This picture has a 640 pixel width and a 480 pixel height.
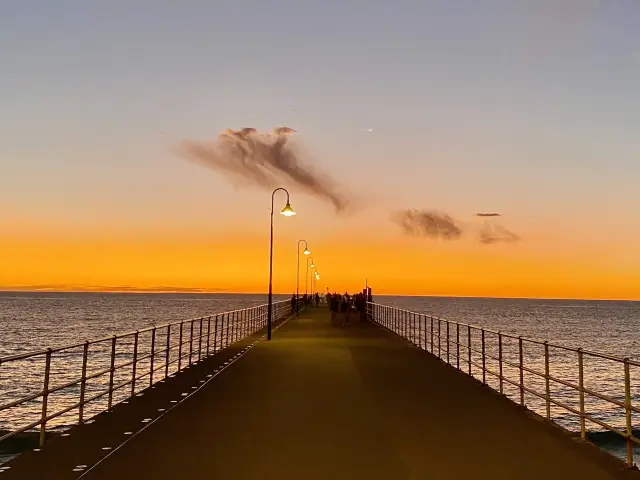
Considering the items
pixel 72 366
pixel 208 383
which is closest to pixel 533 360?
pixel 72 366

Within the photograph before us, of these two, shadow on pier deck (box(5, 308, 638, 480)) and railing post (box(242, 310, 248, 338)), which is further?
railing post (box(242, 310, 248, 338))

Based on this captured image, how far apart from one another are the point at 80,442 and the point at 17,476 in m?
1.65

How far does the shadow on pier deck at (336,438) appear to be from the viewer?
7.05m

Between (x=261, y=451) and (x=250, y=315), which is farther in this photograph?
(x=250, y=315)

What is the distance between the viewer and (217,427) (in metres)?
9.44

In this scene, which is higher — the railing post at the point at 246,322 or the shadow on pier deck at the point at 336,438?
the railing post at the point at 246,322

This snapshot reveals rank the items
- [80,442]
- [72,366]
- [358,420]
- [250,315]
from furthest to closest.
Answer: [72,366]
[250,315]
[358,420]
[80,442]

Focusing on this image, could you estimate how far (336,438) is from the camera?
8688 mm

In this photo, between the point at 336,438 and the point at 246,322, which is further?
the point at 246,322

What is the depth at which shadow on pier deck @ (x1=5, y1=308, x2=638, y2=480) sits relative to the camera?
7.05m

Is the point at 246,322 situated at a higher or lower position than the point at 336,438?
higher

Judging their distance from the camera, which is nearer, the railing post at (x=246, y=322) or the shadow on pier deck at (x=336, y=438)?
the shadow on pier deck at (x=336, y=438)

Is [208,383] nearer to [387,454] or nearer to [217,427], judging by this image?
[217,427]

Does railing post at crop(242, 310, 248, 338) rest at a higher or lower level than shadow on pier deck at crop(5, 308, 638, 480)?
higher
